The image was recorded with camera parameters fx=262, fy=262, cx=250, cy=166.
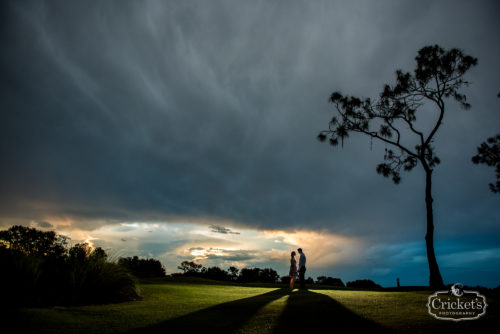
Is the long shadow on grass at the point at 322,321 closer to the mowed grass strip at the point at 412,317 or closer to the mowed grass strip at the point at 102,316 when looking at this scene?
the mowed grass strip at the point at 412,317

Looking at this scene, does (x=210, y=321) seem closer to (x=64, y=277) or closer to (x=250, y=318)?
(x=250, y=318)

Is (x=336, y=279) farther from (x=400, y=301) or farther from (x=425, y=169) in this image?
(x=400, y=301)

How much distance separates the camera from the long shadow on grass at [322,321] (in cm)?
694

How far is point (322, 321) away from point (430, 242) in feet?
43.8

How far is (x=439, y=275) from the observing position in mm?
16219

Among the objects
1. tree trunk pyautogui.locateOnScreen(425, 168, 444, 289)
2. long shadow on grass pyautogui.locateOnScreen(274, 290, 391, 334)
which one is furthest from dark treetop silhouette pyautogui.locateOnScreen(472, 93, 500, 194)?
long shadow on grass pyautogui.locateOnScreen(274, 290, 391, 334)

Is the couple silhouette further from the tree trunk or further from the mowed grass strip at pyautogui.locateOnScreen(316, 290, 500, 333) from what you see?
the mowed grass strip at pyautogui.locateOnScreen(316, 290, 500, 333)

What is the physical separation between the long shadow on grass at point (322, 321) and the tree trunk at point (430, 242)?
1046cm

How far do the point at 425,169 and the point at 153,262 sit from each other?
5764 cm

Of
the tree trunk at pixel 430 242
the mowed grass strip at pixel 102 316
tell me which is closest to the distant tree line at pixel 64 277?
the mowed grass strip at pixel 102 316

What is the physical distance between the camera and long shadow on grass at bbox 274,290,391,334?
6938 mm

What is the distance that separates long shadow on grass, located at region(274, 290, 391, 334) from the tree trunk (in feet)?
34.3

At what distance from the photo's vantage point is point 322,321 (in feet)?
25.4

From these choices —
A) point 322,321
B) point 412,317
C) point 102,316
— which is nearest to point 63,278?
point 102,316
